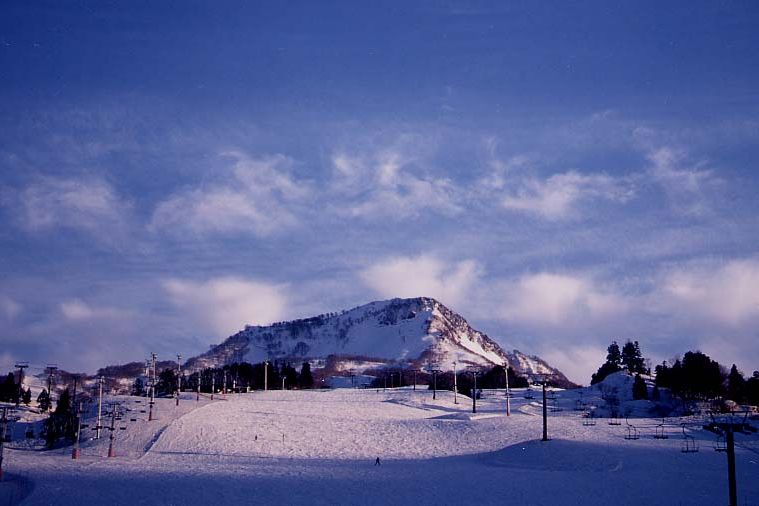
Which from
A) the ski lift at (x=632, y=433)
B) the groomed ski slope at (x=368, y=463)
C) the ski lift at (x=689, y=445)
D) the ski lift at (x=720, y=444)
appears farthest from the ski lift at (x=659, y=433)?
the ski lift at (x=720, y=444)

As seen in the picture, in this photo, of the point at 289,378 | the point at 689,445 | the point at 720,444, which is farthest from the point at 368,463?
the point at 289,378

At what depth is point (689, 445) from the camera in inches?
2376

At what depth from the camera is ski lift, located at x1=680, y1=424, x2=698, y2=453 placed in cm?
5709

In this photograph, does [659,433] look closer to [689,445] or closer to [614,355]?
[689,445]

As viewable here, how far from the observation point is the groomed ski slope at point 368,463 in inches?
1512

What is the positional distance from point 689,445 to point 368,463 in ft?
95.7

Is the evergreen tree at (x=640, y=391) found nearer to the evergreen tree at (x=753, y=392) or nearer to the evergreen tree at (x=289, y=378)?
the evergreen tree at (x=753, y=392)

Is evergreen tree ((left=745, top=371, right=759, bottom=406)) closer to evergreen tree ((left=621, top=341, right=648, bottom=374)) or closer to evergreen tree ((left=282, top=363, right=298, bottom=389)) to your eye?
evergreen tree ((left=621, top=341, right=648, bottom=374))

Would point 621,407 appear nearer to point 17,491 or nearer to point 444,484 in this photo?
point 444,484

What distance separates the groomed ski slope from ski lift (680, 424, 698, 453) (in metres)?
0.85

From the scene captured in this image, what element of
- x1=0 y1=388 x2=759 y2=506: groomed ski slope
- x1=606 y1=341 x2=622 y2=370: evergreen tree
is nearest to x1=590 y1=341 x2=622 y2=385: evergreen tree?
x1=606 y1=341 x2=622 y2=370: evergreen tree

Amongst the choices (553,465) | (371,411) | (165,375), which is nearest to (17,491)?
(553,465)

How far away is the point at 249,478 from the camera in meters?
44.3

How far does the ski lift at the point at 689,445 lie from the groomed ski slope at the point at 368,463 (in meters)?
0.85
